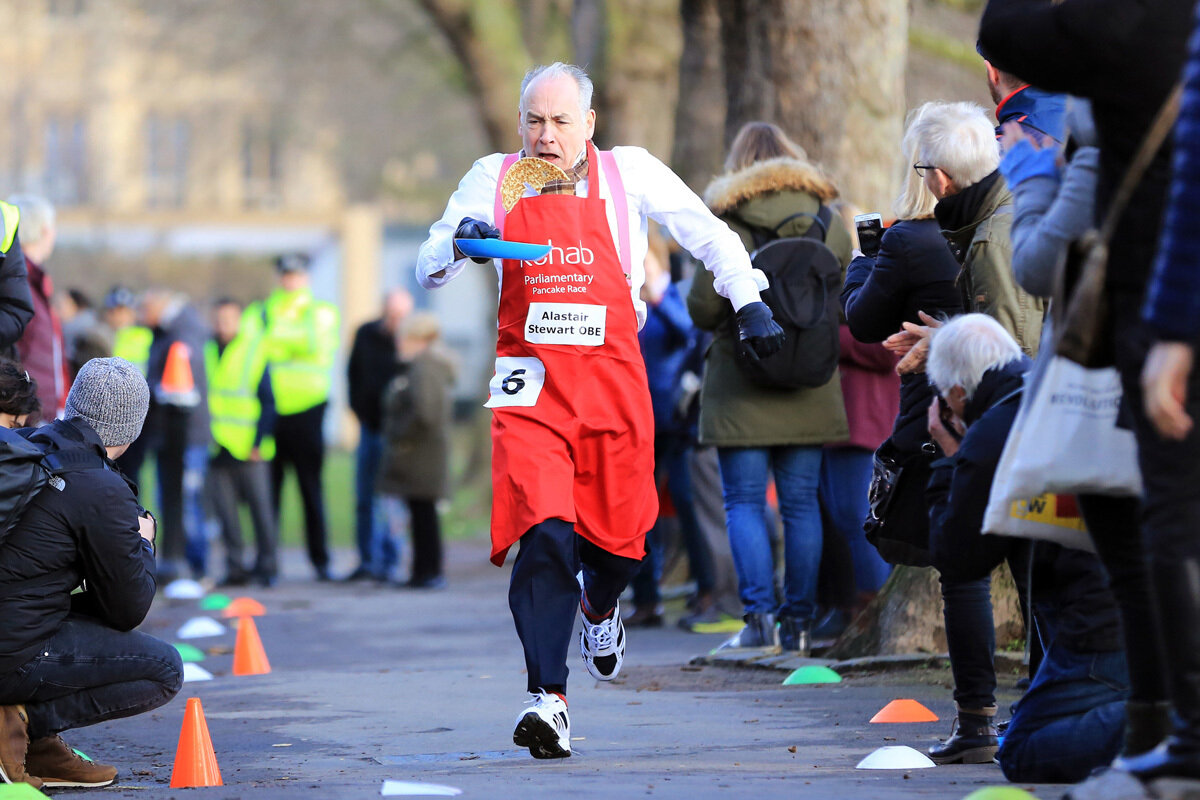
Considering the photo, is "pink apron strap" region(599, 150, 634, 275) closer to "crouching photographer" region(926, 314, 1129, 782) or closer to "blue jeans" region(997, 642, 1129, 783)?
"crouching photographer" region(926, 314, 1129, 782)

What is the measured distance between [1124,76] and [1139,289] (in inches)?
18.4

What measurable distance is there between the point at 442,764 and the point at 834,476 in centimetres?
342

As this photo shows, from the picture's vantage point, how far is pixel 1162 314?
11.7 ft

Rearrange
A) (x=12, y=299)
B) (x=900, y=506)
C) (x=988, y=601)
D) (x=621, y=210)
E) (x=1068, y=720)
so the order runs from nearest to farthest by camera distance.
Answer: (x=1068, y=720) → (x=988, y=601) → (x=900, y=506) → (x=621, y=210) → (x=12, y=299)

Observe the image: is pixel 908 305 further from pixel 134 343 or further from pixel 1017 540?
pixel 134 343

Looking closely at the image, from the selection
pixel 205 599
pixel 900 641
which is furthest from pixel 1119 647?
pixel 205 599

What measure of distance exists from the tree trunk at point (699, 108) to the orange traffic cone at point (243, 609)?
459cm

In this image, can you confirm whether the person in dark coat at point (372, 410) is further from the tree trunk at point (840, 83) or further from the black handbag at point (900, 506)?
the black handbag at point (900, 506)

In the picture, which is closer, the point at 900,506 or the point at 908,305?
the point at 900,506

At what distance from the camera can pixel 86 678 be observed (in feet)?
17.1

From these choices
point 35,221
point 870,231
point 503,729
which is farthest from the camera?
point 35,221

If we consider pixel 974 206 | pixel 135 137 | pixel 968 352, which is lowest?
pixel 968 352

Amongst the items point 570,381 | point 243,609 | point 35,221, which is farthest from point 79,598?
point 243,609

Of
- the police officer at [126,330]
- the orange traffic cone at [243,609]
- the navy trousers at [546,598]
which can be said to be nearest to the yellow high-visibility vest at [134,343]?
the police officer at [126,330]
